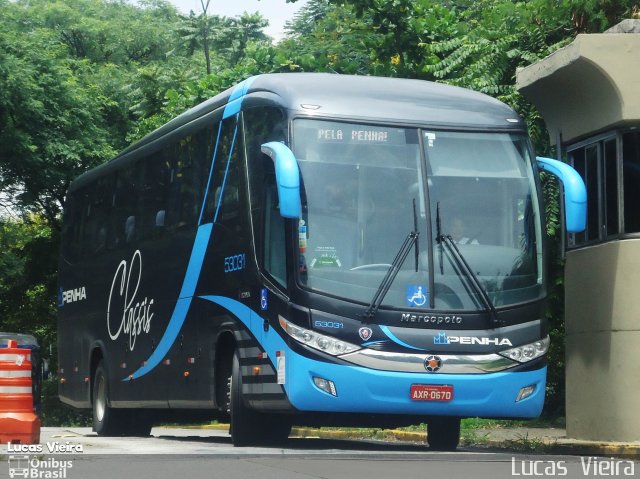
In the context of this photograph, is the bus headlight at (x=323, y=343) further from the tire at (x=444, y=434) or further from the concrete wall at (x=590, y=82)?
the concrete wall at (x=590, y=82)

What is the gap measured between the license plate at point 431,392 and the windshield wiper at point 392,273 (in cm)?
82

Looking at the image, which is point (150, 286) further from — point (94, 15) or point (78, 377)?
point (94, 15)

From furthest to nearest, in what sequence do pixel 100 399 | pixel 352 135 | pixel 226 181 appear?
pixel 100 399 → pixel 226 181 → pixel 352 135

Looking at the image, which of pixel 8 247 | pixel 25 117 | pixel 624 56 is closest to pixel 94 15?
pixel 8 247

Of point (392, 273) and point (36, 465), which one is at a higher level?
point (392, 273)

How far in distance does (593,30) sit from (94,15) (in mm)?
40749

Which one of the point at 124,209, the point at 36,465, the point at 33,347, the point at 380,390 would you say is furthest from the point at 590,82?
the point at 33,347

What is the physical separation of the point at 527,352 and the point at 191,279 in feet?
14.8

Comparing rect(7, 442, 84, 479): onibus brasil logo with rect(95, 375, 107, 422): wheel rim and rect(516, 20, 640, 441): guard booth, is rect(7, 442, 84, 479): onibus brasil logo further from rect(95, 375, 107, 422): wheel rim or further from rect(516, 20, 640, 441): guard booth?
rect(95, 375, 107, 422): wheel rim

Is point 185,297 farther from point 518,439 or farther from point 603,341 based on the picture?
point 603,341

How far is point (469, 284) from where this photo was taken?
45.3 feet

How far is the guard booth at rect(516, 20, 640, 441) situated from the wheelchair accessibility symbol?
3.69 m

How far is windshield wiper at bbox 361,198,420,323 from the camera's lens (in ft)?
44.0

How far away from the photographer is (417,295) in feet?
44.8
